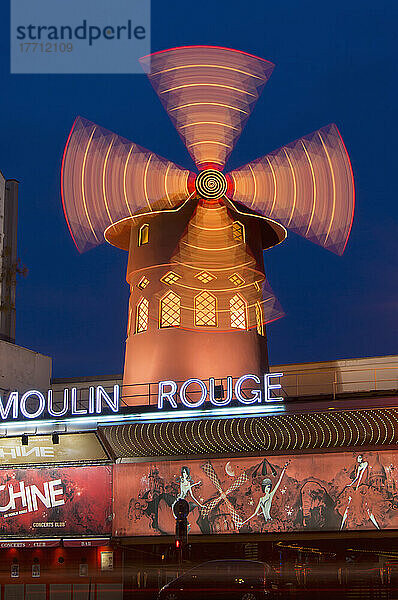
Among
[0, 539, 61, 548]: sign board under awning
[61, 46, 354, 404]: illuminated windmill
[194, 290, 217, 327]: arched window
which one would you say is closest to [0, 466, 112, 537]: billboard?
[0, 539, 61, 548]: sign board under awning

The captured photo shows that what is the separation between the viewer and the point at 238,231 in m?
21.7

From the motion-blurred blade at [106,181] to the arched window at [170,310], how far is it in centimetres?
229

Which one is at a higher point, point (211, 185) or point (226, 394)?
point (211, 185)

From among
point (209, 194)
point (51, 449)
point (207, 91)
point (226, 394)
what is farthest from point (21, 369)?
point (207, 91)

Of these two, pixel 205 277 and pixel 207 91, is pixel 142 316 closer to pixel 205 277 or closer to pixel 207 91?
pixel 205 277

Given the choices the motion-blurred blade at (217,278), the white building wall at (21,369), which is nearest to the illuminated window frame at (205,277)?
the motion-blurred blade at (217,278)

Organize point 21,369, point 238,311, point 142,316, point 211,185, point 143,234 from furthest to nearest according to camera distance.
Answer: point 21,369 < point 143,234 < point 142,316 < point 211,185 < point 238,311

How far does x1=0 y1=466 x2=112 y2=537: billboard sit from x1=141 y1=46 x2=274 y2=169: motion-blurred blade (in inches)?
320

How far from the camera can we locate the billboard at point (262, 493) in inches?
705

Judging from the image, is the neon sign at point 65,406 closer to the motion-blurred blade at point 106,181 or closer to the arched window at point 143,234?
the motion-blurred blade at point 106,181

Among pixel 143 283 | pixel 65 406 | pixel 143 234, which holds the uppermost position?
pixel 143 234

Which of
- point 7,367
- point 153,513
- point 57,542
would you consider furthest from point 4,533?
point 7,367

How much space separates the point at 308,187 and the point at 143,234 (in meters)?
4.26

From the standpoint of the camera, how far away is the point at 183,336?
2081 centimetres
